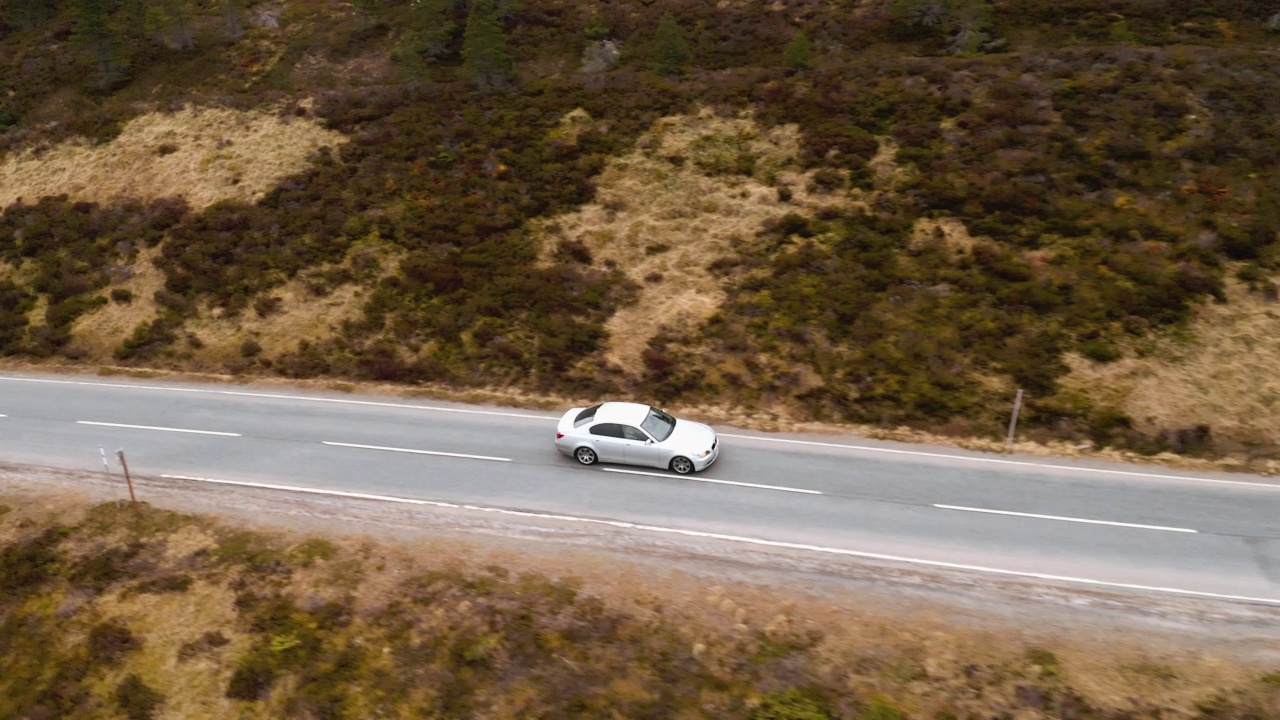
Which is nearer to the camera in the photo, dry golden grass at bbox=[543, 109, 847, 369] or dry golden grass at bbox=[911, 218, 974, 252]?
dry golden grass at bbox=[543, 109, 847, 369]

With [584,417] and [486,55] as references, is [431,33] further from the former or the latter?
[584,417]

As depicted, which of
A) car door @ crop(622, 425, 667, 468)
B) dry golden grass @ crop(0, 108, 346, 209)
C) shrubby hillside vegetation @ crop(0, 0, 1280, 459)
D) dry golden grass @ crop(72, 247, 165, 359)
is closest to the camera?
car door @ crop(622, 425, 667, 468)

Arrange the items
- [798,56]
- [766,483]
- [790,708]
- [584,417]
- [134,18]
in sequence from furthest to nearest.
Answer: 1. [134,18]
2. [798,56]
3. [584,417]
4. [766,483]
5. [790,708]

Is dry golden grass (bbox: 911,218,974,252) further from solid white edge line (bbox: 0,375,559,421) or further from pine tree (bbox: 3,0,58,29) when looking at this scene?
pine tree (bbox: 3,0,58,29)

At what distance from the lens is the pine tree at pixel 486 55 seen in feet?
126

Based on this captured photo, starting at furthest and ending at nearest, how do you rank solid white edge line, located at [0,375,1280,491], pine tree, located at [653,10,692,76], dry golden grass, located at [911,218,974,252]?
pine tree, located at [653,10,692,76], dry golden grass, located at [911,218,974,252], solid white edge line, located at [0,375,1280,491]

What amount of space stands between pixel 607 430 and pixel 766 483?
13.3 feet

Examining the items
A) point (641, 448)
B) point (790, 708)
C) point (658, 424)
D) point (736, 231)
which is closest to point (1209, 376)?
point (736, 231)

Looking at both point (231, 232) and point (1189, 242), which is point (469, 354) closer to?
point (231, 232)

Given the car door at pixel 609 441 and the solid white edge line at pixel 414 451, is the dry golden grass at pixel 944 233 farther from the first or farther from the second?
the solid white edge line at pixel 414 451

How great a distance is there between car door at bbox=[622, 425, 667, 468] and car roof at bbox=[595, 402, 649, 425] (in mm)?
258

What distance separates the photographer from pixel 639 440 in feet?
60.4

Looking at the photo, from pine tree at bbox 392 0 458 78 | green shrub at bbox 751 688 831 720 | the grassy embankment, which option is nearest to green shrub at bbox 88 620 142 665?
the grassy embankment

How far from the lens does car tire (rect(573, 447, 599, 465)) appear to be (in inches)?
741
